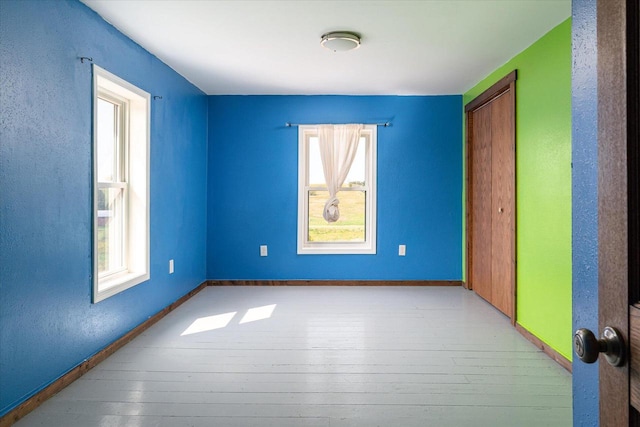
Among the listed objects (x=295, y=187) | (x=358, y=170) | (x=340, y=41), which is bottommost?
(x=295, y=187)

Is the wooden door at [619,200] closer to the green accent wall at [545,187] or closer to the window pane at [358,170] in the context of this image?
the green accent wall at [545,187]

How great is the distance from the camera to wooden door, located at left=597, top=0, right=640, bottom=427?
608mm

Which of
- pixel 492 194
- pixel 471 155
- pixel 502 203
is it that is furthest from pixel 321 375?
pixel 471 155

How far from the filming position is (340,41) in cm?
309

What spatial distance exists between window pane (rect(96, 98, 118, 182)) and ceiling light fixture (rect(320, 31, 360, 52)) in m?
1.69

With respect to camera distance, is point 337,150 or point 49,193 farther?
point 337,150

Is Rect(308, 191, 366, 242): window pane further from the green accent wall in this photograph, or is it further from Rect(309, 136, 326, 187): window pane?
the green accent wall

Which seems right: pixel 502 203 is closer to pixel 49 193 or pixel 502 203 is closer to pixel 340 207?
pixel 340 207

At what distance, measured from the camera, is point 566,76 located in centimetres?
269

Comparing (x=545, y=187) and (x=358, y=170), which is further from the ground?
(x=358, y=170)

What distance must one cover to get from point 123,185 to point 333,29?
199 cm

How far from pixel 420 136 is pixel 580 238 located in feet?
13.7

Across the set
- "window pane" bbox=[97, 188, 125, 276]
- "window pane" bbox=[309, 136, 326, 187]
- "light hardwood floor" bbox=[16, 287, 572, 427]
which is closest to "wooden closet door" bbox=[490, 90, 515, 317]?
"light hardwood floor" bbox=[16, 287, 572, 427]

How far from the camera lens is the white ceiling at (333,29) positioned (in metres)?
2.63
